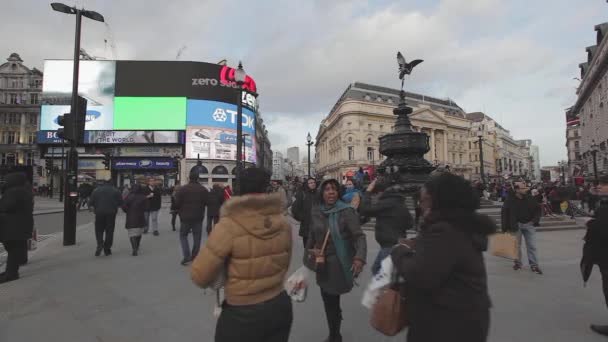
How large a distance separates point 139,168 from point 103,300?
1913 inches

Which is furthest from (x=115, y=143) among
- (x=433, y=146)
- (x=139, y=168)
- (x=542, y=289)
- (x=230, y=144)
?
(x=433, y=146)

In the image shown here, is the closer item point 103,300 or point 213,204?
point 103,300

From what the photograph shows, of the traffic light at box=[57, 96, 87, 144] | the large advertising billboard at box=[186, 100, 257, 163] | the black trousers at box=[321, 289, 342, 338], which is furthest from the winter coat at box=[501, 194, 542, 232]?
the large advertising billboard at box=[186, 100, 257, 163]

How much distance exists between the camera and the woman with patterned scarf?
10.6 ft

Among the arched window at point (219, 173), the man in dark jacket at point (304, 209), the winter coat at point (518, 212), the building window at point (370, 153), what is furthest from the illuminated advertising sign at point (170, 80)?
the winter coat at point (518, 212)

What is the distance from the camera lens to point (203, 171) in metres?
46.9

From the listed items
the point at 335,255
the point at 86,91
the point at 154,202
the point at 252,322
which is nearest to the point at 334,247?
the point at 335,255

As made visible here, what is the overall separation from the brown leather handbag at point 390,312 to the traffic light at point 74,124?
359 inches

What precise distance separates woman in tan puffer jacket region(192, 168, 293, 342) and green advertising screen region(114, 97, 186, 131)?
48.6 metres

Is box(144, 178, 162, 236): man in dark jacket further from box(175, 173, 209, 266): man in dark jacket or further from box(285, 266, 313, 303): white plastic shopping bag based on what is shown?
box(285, 266, 313, 303): white plastic shopping bag

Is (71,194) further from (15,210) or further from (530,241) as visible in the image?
(530,241)

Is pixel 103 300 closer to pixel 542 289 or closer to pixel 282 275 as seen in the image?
pixel 282 275

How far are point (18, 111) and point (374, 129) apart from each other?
65.3 meters

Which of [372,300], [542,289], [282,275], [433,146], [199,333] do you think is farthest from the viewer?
[433,146]
